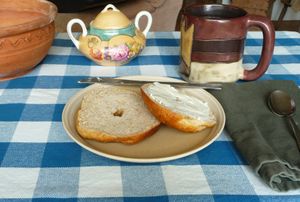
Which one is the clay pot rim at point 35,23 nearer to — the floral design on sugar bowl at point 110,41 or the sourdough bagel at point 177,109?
the floral design on sugar bowl at point 110,41

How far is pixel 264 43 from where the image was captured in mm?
638

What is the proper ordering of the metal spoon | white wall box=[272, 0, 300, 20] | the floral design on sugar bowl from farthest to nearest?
white wall box=[272, 0, 300, 20], the floral design on sugar bowl, the metal spoon

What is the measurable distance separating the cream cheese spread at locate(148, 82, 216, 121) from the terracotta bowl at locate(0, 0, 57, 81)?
25 centimetres

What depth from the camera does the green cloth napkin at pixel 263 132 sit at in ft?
1.36

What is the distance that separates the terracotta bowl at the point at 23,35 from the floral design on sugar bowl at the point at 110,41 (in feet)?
0.26

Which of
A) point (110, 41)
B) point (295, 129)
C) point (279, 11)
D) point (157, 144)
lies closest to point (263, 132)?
point (295, 129)

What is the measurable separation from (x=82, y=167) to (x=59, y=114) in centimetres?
14

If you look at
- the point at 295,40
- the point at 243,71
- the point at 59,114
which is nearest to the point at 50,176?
the point at 59,114

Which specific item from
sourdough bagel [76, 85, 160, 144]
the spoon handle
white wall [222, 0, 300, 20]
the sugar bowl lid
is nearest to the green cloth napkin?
the spoon handle

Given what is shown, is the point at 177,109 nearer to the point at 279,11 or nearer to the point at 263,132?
the point at 263,132

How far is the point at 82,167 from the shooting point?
44cm

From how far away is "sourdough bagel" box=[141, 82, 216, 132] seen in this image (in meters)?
0.49

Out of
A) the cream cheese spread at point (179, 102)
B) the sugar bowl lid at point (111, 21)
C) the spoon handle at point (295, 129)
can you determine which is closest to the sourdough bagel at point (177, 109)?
the cream cheese spread at point (179, 102)

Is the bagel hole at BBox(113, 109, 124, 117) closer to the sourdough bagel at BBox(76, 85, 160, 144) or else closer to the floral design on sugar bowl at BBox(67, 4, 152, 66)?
the sourdough bagel at BBox(76, 85, 160, 144)
